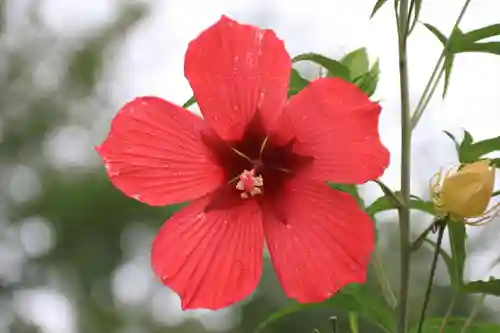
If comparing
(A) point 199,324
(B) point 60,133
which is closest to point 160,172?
(A) point 199,324

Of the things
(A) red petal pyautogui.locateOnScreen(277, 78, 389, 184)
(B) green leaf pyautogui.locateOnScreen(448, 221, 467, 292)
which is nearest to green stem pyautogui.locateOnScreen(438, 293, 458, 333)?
(B) green leaf pyautogui.locateOnScreen(448, 221, 467, 292)

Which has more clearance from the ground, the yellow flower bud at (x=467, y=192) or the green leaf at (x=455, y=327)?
the yellow flower bud at (x=467, y=192)

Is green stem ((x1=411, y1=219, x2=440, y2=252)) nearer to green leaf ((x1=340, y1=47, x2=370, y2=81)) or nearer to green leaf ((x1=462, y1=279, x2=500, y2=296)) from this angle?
green leaf ((x1=462, y1=279, x2=500, y2=296))

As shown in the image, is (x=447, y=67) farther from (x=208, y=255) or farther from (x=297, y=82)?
(x=208, y=255)

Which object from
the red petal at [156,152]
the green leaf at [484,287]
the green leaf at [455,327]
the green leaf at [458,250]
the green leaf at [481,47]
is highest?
the green leaf at [481,47]

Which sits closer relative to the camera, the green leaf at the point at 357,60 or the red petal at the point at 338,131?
the red petal at the point at 338,131

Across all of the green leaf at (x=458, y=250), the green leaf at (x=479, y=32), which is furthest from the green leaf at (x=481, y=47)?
the green leaf at (x=458, y=250)

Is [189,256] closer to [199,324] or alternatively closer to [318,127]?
[318,127]

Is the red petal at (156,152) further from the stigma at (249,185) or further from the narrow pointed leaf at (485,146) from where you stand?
the narrow pointed leaf at (485,146)
